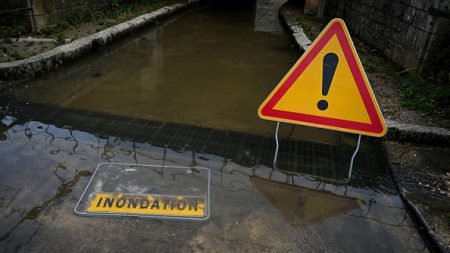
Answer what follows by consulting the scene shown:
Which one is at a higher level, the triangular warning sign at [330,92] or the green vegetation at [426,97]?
the triangular warning sign at [330,92]

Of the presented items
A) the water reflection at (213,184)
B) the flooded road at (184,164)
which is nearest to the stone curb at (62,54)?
the flooded road at (184,164)

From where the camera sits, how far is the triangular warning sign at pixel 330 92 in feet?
8.61

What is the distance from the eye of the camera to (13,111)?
11.5ft

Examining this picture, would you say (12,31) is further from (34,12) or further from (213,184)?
(213,184)

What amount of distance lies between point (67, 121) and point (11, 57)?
1983 mm

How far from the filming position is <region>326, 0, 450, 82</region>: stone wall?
A: 446 centimetres

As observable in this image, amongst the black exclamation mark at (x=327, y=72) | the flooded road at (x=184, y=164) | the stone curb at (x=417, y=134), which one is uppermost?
the black exclamation mark at (x=327, y=72)

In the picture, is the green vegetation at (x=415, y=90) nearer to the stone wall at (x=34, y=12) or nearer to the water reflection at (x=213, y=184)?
the water reflection at (x=213, y=184)

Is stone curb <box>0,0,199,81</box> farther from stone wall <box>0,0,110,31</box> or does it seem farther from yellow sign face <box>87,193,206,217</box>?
yellow sign face <box>87,193,206,217</box>

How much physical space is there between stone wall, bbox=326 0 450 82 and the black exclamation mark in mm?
2559

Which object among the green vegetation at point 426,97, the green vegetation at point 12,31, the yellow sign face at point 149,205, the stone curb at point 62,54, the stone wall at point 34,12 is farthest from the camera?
the stone wall at point 34,12

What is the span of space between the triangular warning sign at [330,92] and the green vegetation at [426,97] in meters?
1.46

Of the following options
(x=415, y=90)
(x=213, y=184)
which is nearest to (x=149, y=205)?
(x=213, y=184)

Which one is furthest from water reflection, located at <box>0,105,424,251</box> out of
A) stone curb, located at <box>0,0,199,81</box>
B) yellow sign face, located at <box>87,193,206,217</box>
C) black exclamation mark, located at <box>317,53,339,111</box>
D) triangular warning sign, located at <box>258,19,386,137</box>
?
stone curb, located at <box>0,0,199,81</box>
